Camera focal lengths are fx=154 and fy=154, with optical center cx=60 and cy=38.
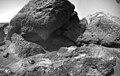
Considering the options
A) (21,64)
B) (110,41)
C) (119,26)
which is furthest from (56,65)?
(119,26)

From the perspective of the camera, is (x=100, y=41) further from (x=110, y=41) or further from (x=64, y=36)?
(x=64, y=36)

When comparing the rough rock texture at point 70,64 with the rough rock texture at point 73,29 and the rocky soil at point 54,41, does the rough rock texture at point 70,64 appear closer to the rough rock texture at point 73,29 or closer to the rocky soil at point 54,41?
the rocky soil at point 54,41

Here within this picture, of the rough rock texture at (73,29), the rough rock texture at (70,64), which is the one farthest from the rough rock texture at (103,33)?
the rough rock texture at (70,64)

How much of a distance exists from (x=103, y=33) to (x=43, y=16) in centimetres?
355

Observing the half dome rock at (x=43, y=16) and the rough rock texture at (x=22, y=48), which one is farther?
the half dome rock at (x=43, y=16)

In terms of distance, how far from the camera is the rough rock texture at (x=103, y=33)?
8570 millimetres

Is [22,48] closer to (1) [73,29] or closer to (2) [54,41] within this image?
(2) [54,41]

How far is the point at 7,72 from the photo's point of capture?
6.99 m

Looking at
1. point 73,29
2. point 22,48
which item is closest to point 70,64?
point 73,29

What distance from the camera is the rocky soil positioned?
6746 mm

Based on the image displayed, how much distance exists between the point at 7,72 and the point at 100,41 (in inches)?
200

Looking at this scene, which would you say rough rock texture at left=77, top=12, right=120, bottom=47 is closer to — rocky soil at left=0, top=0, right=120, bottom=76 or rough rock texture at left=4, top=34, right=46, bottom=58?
rocky soil at left=0, top=0, right=120, bottom=76

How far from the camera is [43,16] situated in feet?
27.9

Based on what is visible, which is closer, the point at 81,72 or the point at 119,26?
the point at 81,72
